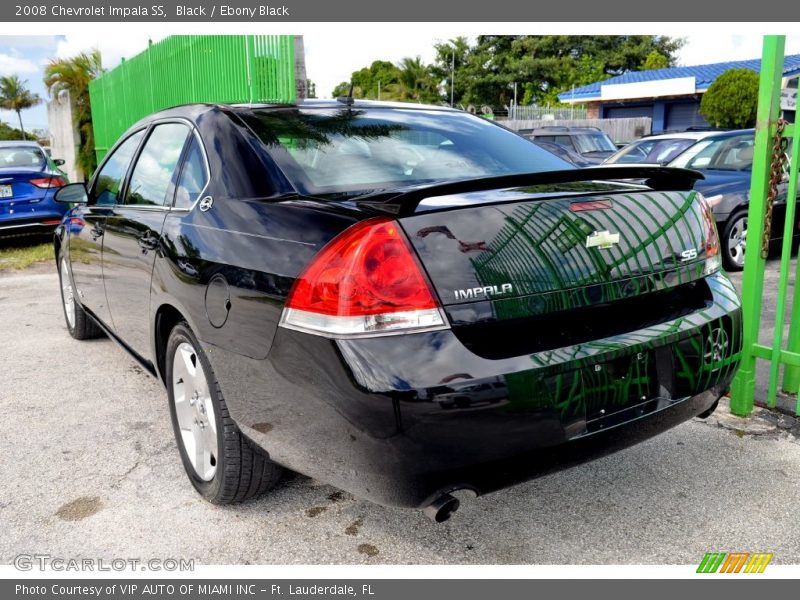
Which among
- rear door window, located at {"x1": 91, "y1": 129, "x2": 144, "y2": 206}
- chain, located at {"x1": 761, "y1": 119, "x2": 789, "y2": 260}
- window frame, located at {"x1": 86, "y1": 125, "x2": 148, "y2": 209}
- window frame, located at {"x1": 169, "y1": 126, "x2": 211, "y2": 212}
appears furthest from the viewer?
rear door window, located at {"x1": 91, "y1": 129, "x2": 144, "y2": 206}

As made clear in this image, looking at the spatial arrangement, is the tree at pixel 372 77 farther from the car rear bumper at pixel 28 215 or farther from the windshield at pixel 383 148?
the windshield at pixel 383 148

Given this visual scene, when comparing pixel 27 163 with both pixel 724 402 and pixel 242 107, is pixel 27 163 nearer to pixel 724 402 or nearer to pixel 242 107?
pixel 242 107

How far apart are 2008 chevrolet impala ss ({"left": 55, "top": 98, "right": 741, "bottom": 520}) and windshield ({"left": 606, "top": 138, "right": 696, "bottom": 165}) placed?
6.18 m

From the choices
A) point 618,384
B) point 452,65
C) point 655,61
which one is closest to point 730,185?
point 618,384

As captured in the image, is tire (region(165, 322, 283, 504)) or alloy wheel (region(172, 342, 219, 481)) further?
alloy wheel (region(172, 342, 219, 481))

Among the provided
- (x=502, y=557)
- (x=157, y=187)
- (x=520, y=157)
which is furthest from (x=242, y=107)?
(x=502, y=557)

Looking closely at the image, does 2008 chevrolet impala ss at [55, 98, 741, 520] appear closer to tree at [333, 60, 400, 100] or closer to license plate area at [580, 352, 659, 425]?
license plate area at [580, 352, 659, 425]

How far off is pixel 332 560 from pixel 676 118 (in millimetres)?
33687

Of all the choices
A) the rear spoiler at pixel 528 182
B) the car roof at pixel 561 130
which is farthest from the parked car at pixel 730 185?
the car roof at pixel 561 130

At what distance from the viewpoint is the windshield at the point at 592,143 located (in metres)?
15.1

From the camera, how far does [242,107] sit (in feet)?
10.3

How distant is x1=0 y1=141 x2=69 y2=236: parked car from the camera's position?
984 cm

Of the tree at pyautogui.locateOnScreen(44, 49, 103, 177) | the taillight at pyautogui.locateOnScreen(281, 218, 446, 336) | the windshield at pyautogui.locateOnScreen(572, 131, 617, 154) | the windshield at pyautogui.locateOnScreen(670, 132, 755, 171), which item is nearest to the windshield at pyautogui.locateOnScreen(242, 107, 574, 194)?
the taillight at pyautogui.locateOnScreen(281, 218, 446, 336)
